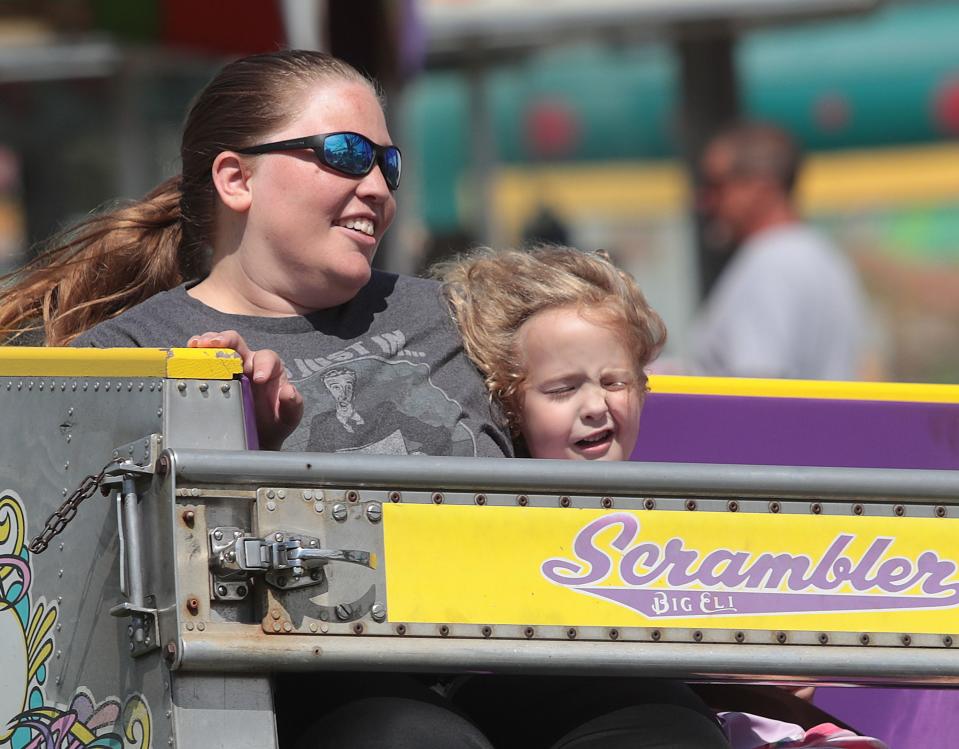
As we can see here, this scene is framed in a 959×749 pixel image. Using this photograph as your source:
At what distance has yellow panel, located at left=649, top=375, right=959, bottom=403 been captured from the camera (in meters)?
2.95

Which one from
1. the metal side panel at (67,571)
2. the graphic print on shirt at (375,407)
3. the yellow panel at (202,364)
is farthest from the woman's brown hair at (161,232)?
the yellow panel at (202,364)

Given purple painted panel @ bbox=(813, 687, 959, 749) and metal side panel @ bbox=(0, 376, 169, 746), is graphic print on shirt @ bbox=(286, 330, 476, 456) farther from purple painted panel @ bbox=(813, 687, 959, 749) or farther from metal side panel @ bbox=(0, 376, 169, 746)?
purple painted panel @ bbox=(813, 687, 959, 749)

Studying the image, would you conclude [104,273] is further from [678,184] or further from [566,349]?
[678,184]

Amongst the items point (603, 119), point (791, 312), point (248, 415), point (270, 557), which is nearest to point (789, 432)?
point (248, 415)

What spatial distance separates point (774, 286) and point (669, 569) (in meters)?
3.24

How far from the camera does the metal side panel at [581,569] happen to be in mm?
1954

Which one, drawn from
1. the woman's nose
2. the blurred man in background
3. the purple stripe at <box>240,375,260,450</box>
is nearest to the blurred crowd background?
the blurred man in background

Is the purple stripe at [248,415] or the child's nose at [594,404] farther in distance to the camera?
the child's nose at [594,404]

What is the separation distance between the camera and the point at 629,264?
8.69 m

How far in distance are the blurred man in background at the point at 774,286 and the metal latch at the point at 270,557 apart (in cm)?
328

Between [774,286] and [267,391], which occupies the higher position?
[267,391]

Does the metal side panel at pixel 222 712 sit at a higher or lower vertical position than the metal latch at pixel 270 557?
lower

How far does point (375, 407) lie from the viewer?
2484mm

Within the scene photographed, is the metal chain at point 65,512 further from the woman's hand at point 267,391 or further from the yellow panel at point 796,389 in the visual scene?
the yellow panel at point 796,389
